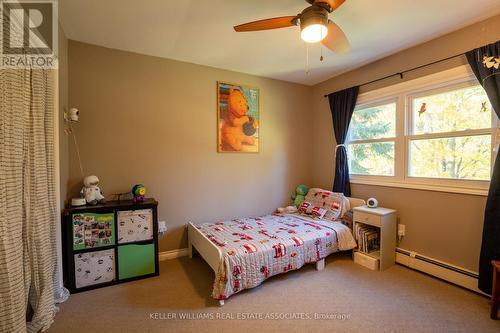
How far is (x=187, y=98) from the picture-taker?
3102 millimetres

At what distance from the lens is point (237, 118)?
3432 mm

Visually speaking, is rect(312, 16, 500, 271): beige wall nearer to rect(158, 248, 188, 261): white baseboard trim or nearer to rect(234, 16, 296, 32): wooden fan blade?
rect(234, 16, 296, 32): wooden fan blade

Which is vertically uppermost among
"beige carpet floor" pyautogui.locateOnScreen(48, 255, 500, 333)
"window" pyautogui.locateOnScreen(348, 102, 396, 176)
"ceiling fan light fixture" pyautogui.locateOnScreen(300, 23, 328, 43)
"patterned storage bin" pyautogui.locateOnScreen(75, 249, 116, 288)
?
"ceiling fan light fixture" pyautogui.locateOnScreen(300, 23, 328, 43)

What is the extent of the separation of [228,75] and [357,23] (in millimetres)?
1729

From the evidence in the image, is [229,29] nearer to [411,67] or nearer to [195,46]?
[195,46]

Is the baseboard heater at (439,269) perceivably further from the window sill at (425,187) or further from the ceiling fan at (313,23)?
the ceiling fan at (313,23)

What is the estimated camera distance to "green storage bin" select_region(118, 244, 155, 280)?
2.42 m

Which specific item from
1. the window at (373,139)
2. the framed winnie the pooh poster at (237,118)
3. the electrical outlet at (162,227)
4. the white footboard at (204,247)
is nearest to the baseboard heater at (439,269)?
the window at (373,139)

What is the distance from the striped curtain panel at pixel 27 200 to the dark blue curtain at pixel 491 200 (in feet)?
11.6

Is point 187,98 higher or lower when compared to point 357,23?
lower

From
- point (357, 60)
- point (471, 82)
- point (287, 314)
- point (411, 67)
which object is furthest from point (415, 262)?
point (357, 60)

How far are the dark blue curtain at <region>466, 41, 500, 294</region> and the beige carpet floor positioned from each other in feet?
0.96

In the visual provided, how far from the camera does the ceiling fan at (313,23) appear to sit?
1665mm

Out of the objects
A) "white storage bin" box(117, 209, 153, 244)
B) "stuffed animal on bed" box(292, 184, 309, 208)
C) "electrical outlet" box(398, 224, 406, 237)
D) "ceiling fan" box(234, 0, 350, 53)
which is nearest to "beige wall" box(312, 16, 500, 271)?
"electrical outlet" box(398, 224, 406, 237)
